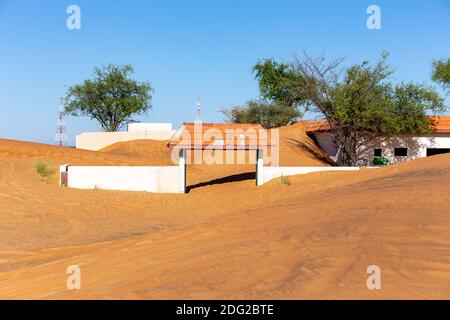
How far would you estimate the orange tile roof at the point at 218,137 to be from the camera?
22891 millimetres

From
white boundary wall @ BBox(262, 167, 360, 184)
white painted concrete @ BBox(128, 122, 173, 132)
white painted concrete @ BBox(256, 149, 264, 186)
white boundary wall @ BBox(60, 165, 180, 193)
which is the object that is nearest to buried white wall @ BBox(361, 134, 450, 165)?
white boundary wall @ BBox(262, 167, 360, 184)

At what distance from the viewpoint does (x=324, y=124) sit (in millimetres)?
38781

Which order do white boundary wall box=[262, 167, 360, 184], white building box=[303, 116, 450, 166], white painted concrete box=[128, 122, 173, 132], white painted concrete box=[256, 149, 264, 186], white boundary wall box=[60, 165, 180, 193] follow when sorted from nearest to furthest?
white boundary wall box=[60, 165, 180, 193] < white painted concrete box=[256, 149, 264, 186] < white boundary wall box=[262, 167, 360, 184] < white building box=[303, 116, 450, 166] < white painted concrete box=[128, 122, 173, 132]

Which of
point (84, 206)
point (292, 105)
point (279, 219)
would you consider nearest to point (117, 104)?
point (292, 105)

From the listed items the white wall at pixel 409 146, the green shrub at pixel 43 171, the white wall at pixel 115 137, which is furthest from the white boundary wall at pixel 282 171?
the white wall at pixel 115 137

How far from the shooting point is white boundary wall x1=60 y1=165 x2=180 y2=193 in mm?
22719

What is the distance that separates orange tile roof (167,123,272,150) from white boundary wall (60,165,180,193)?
186cm

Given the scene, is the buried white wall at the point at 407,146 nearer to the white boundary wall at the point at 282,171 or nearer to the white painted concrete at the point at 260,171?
the white boundary wall at the point at 282,171

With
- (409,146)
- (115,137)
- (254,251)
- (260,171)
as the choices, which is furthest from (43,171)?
(409,146)

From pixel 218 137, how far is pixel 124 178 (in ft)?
16.2

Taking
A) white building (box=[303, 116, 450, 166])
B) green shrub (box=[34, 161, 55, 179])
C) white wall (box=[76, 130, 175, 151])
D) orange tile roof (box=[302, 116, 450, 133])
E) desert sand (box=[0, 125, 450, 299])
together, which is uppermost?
orange tile roof (box=[302, 116, 450, 133])

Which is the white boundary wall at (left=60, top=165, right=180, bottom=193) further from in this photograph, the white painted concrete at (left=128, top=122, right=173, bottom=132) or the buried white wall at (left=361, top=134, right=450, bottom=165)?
the white painted concrete at (left=128, top=122, right=173, bottom=132)
